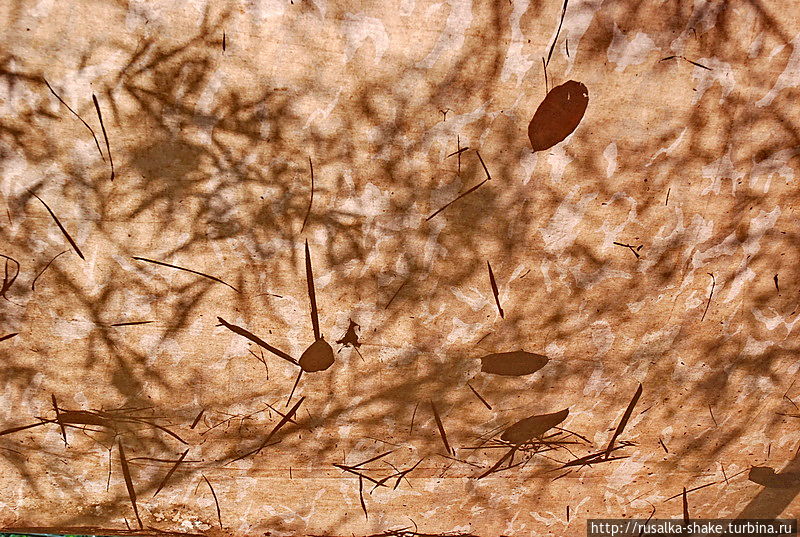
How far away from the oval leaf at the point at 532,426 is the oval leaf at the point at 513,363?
0.43ft

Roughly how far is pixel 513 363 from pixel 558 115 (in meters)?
0.56

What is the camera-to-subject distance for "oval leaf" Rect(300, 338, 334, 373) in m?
1.11

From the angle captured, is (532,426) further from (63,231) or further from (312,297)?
(63,231)

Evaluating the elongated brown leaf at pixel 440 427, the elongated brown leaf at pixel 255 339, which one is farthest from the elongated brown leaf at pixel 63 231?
the elongated brown leaf at pixel 440 427

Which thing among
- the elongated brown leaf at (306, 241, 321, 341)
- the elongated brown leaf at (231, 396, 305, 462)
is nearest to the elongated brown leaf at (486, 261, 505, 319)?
the elongated brown leaf at (306, 241, 321, 341)

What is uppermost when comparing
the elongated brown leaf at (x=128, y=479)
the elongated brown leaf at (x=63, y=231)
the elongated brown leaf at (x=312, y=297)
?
the elongated brown leaf at (x=63, y=231)

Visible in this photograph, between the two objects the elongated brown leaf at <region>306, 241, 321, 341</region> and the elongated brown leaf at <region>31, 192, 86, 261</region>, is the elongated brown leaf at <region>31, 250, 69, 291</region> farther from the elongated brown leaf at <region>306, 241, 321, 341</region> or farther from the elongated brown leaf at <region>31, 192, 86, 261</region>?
the elongated brown leaf at <region>306, 241, 321, 341</region>

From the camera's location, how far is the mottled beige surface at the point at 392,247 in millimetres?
941

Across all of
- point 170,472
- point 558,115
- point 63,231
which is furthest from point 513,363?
point 63,231

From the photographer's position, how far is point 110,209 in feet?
3.28

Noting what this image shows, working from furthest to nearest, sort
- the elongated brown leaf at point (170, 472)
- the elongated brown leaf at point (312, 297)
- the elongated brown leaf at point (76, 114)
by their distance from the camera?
1. the elongated brown leaf at point (170, 472)
2. the elongated brown leaf at point (312, 297)
3. the elongated brown leaf at point (76, 114)

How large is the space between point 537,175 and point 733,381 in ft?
2.36

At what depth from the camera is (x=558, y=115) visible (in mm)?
993

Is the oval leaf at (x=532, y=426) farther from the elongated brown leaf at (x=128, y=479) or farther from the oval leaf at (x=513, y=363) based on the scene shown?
the elongated brown leaf at (x=128, y=479)
